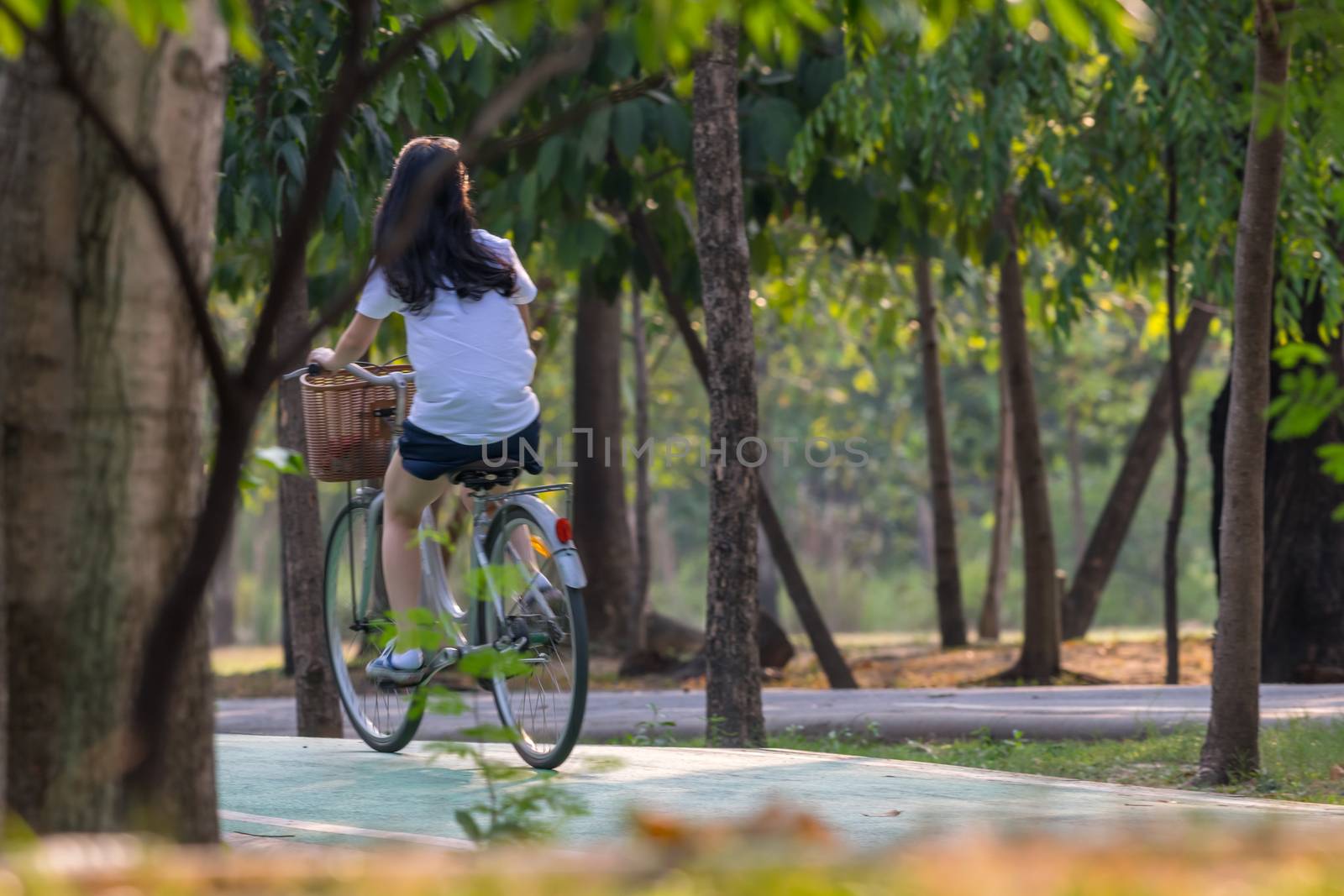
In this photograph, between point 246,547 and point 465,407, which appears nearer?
point 465,407

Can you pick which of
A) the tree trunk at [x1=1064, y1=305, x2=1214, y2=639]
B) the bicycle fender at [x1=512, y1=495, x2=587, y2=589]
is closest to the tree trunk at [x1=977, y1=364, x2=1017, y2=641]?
the tree trunk at [x1=1064, y1=305, x2=1214, y2=639]

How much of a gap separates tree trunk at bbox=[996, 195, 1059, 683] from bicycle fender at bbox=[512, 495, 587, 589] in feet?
29.7

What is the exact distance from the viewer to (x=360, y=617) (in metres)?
7.19

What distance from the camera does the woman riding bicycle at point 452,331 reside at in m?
5.94

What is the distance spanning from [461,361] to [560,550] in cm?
78

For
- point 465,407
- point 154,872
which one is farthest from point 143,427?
point 465,407

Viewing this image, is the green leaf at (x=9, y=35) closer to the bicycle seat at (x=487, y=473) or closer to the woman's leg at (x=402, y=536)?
the bicycle seat at (x=487, y=473)

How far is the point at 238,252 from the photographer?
1521cm

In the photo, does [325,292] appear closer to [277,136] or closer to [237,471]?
[277,136]

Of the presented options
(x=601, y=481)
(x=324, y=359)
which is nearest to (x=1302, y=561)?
(x=601, y=481)

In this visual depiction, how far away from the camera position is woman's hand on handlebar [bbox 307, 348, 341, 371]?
6309 millimetres

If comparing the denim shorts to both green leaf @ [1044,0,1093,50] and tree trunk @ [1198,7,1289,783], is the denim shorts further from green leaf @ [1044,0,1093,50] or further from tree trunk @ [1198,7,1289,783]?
green leaf @ [1044,0,1093,50]

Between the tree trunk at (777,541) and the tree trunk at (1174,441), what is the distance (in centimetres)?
258

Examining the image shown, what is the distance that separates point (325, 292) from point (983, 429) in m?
30.5
